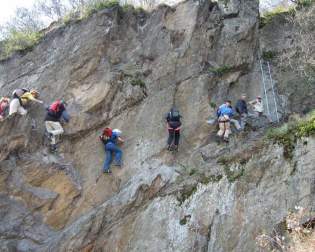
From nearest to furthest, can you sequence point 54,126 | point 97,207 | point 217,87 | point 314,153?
point 314,153, point 97,207, point 54,126, point 217,87

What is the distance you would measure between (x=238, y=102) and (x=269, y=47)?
13.7 ft

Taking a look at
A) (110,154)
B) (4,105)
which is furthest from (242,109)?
(4,105)

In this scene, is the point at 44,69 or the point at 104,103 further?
the point at 44,69

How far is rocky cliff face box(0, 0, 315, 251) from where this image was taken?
15859 millimetres

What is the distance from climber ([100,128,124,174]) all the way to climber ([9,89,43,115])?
9.95ft

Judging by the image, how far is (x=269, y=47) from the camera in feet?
75.6

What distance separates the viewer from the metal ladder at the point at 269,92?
20875 mm

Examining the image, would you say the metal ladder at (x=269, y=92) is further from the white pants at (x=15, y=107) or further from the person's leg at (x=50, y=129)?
the white pants at (x=15, y=107)

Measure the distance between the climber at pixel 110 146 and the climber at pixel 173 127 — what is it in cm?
178

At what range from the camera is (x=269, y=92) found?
70.8ft

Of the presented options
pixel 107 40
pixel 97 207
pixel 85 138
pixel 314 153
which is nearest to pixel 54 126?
pixel 85 138

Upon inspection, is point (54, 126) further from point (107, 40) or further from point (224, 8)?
point (224, 8)

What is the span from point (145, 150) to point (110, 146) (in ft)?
4.69

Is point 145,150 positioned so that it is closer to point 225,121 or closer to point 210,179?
point 225,121
